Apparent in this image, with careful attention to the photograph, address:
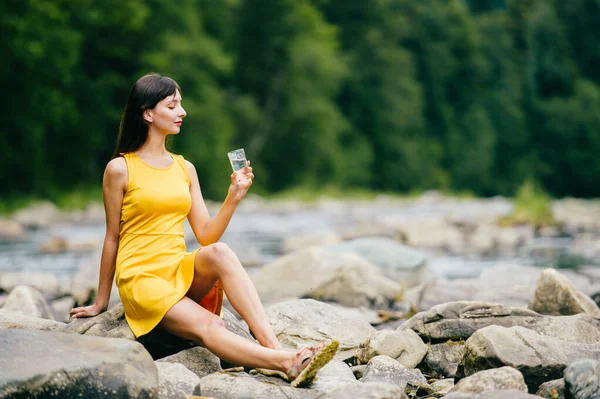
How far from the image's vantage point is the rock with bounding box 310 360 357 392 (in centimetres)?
352

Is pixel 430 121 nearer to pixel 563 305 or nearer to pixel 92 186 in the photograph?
pixel 92 186

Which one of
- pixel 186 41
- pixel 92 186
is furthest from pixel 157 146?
pixel 186 41

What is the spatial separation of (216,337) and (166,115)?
107 centimetres

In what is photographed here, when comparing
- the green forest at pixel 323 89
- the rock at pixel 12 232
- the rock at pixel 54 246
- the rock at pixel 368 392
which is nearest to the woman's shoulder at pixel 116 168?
the rock at pixel 368 392

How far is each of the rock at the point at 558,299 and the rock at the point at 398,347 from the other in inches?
51.3

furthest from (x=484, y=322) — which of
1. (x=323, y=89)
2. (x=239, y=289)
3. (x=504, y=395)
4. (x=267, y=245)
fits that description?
(x=323, y=89)

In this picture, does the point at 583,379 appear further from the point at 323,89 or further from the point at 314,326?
the point at 323,89

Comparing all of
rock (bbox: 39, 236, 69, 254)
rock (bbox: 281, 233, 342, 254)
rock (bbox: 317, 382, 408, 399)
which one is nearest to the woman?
rock (bbox: 317, 382, 408, 399)

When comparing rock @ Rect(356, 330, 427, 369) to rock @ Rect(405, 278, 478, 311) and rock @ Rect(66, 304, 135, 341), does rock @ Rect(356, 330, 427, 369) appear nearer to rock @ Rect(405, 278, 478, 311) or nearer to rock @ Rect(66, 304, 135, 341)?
rock @ Rect(66, 304, 135, 341)

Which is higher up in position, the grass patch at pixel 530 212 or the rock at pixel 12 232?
the grass patch at pixel 530 212

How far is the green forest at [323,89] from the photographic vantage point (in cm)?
2030

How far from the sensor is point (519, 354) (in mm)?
3613

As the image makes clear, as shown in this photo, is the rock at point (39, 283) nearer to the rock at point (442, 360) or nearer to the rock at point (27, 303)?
the rock at point (27, 303)

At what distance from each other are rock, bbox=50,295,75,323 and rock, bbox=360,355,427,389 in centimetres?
324
